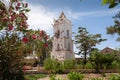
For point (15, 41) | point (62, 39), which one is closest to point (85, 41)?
point (62, 39)

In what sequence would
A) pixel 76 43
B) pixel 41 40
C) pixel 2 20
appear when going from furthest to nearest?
pixel 76 43, pixel 41 40, pixel 2 20

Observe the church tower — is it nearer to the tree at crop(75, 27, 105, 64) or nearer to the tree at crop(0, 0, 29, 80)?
the tree at crop(75, 27, 105, 64)

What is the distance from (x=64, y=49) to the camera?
42.1 meters

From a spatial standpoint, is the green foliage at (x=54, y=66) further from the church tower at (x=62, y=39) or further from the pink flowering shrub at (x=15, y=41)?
the church tower at (x=62, y=39)

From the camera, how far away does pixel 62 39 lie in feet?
138

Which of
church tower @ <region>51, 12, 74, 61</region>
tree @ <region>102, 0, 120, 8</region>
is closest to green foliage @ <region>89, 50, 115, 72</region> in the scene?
church tower @ <region>51, 12, 74, 61</region>

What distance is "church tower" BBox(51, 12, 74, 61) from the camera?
4078 centimetres

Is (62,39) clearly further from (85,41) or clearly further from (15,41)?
(15,41)

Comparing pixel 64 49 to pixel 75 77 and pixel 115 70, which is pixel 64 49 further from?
pixel 75 77

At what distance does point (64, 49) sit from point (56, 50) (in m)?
1.21

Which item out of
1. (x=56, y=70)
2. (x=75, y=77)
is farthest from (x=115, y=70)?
(x=75, y=77)

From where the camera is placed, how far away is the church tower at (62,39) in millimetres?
40781

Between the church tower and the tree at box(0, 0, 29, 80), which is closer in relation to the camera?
the tree at box(0, 0, 29, 80)

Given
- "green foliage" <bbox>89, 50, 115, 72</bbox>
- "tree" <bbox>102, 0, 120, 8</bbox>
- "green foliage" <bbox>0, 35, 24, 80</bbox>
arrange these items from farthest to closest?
1. "green foliage" <bbox>89, 50, 115, 72</bbox>
2. "green foliage" <bbox>0, 35, 24, 80</bbox>
3. "tree" <bbox>102, 0, 120, 8</bbox>
